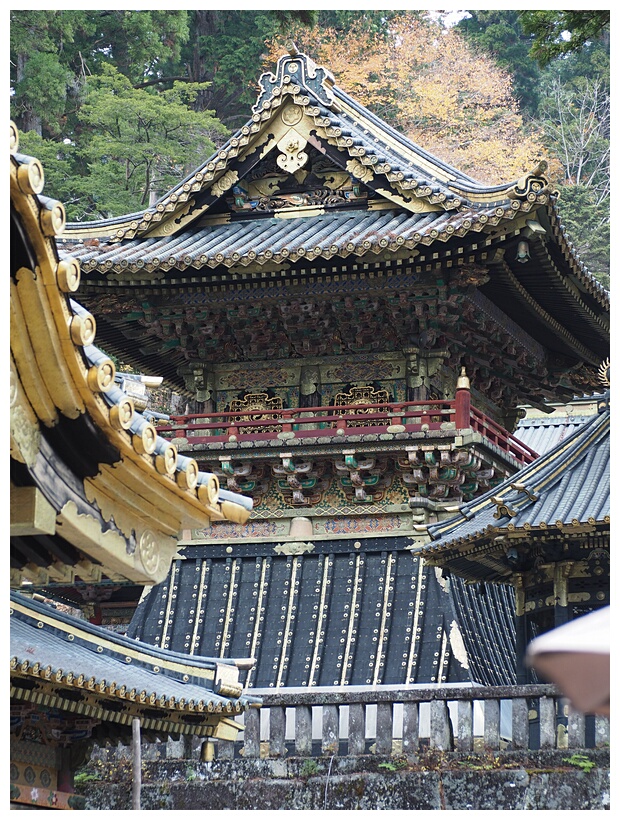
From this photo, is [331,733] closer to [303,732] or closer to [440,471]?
[303,732]

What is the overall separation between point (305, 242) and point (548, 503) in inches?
205

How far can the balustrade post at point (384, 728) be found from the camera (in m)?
15.5

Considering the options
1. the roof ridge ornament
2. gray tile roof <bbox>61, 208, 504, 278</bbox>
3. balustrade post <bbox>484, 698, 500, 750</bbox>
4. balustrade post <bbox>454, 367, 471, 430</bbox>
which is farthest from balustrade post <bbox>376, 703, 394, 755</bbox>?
the roof ridge ornament

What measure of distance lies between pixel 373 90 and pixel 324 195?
23065mm

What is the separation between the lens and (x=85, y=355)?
7.08 metres

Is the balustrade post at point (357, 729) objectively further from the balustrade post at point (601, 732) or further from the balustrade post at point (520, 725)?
the balustrade post at point (601, 732)

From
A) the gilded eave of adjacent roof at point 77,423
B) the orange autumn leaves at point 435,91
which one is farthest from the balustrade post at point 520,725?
the orange autumn leaves at point 435,91

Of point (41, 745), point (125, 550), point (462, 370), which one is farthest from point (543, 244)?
point (125, 550)

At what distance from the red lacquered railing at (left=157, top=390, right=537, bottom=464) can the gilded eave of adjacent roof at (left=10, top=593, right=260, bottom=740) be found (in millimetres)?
4600

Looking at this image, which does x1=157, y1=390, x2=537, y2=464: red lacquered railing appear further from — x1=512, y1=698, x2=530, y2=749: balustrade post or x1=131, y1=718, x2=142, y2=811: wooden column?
x1=131, y1=718, x2=142, y2=811: wooden column

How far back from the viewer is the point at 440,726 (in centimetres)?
1530

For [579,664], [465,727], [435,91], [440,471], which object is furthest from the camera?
[435,91]

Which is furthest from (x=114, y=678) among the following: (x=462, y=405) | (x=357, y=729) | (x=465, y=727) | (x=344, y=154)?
(x=344, y=154)

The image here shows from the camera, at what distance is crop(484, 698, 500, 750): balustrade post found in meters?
15.0
